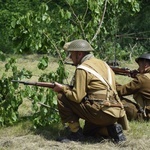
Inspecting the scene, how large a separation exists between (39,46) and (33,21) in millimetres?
378

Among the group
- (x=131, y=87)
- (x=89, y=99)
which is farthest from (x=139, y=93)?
(x=89, y=99)

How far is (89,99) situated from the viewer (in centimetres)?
583

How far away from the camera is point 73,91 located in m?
5.73

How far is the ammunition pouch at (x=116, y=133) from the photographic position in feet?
19.4

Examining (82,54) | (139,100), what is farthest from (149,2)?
(82,54)

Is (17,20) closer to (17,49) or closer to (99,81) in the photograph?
(17,49)

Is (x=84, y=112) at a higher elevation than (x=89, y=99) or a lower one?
lower

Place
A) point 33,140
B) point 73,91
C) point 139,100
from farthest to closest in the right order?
point 139,100 < point 33,140 < point 73,91

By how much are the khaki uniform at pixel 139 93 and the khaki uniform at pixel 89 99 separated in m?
1.07

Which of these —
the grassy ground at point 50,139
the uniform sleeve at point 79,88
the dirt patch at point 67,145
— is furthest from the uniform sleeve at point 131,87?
the uniform sleeve at point 79,88

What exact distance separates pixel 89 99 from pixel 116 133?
585 millimetres

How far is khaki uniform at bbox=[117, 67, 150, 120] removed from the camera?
6.94m

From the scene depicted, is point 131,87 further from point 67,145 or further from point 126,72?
point 67,145

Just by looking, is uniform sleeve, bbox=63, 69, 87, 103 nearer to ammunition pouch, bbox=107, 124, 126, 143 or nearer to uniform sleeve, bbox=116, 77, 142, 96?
ammunition pouch, bbox=107, 124, 126, 143
